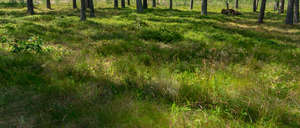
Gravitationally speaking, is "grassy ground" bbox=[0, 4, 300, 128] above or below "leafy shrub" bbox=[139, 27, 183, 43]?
below

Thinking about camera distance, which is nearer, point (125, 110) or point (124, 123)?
point (124, 123)

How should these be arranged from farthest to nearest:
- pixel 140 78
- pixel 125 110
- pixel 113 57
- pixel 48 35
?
pixel 48 35, pixel 113 57, pixel 140 78, pixel 125 110

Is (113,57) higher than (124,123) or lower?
higher

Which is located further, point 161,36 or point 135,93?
point 161,36

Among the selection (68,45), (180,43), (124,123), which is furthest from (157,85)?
(68,45)

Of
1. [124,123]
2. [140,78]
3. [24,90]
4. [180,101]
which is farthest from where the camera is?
[140,78]

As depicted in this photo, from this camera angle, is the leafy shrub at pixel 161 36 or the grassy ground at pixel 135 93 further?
the leafy shrub at pixel 161 36

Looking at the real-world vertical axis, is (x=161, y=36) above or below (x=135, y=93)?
above

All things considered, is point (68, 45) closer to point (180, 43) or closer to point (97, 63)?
point (97, 63)

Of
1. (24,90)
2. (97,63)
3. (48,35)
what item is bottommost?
(24,90)

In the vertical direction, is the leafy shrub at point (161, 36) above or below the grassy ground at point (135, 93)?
above

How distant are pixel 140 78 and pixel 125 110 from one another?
1.15m

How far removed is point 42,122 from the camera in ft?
8.13

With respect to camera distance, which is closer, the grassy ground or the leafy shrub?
the grassy ground
